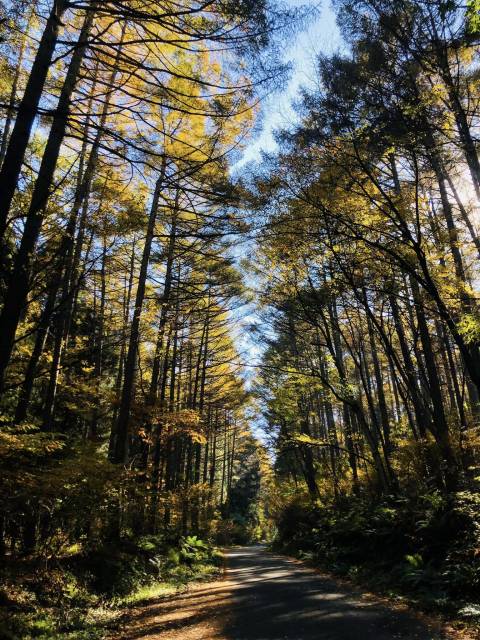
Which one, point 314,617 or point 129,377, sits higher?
point 129,377

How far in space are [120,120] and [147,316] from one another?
4.47m

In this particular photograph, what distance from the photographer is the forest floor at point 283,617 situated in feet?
15.2

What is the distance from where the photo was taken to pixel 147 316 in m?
10.5

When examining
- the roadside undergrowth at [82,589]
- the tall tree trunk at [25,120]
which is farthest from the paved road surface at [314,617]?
the tall tree trunk at [25,120]

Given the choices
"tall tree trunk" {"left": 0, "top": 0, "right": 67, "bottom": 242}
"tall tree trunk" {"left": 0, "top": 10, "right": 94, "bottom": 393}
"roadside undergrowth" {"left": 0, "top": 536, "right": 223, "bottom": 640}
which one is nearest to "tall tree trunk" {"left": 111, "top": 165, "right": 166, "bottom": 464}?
"roadside undergrowth" {"left": 0, "top": 536, "right": 223, "bottom": 640}

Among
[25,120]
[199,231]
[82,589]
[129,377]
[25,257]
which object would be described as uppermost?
[199,231]

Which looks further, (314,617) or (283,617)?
(283,617)

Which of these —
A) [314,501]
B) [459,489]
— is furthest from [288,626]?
[314,501]

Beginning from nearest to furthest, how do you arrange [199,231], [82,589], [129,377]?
[82,589] < [129,377] < [199,231]

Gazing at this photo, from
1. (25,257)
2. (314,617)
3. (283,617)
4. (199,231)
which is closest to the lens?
(25,257)

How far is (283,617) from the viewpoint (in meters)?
5.50

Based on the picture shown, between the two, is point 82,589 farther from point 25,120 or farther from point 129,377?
point 25,120

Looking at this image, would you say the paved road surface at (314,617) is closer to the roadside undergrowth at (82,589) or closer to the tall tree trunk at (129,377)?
the roadside undergrowth at (82,589)

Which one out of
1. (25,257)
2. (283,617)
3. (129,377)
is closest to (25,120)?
(25,257)
